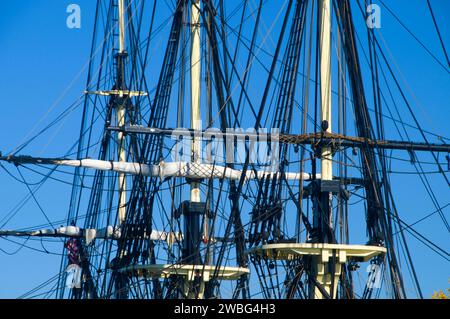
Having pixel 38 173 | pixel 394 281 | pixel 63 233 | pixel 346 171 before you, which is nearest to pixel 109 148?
pixel 63 233

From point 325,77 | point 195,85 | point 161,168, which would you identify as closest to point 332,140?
point 325,77

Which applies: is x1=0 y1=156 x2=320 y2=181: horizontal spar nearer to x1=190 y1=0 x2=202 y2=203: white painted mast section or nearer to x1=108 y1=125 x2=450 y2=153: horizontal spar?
x1=190 y1=0 x2=202 y2=203: white painted mast section

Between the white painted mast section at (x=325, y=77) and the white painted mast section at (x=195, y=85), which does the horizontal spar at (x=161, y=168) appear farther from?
the white painted mast section at (x=325, y=77)

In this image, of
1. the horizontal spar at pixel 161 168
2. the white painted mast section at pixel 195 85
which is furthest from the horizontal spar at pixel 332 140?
the white painted mast section at pixel 195 85

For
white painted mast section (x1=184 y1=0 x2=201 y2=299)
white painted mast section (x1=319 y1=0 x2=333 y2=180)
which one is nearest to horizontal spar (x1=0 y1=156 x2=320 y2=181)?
white painted mast section (x1=184 y1=0 x2=201 y2=299)

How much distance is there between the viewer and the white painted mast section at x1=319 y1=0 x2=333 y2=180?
4909 cm

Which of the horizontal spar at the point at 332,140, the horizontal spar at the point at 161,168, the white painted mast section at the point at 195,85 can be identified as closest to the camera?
the horizontal spar at the point at 332,140

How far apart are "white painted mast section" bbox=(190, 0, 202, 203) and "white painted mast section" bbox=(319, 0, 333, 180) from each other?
12940 mm

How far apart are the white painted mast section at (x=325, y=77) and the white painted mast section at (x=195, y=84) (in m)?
12.9

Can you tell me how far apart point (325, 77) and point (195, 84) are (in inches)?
592

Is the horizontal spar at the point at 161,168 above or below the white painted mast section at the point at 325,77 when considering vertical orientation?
above

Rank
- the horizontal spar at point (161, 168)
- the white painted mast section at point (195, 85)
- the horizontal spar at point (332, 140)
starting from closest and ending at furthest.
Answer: the horizontal spar at point (332, 140) → the white painted mast section at point (195, 85) → the horizontal spar at point (161, 168)

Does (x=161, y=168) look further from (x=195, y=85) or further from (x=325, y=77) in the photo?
(x=325, y=77)

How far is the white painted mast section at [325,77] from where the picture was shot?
49094mm
